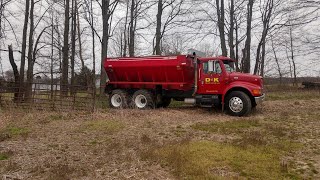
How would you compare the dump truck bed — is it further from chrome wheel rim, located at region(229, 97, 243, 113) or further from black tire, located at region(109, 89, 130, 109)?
chrome wheel rim, located at region(229, 97, 243, 113)

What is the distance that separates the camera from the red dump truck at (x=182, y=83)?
12641 millimetres

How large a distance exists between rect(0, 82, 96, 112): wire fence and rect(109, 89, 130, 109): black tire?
1.36 m

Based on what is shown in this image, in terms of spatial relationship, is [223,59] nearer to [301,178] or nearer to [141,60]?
[141,60]

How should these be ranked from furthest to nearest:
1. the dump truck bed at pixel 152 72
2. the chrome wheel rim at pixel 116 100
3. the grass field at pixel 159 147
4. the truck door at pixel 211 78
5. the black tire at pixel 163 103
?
the chrome wheel rim at pixel 116 100
the black tire at pixel 163 103
the dump truck bed at pixel 152 72
the truck door at pixel 211 78
the grass field at pixel 159 147

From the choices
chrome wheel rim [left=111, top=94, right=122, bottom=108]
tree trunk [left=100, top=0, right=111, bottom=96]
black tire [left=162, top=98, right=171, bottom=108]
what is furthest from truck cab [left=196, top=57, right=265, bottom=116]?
tree trunk [left=100, top=0, right=111, bottom=96]

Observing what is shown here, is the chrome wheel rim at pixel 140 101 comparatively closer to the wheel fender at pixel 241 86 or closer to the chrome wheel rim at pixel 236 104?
the wheel fender at pixel 241 86

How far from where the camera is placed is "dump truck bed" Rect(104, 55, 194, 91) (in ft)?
44.5

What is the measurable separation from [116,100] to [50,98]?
3.12m

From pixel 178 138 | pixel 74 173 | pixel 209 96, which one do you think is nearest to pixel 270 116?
pixel 209 96

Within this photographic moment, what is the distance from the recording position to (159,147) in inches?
287

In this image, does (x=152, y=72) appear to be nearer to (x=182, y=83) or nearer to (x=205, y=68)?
(x=182, y=83)

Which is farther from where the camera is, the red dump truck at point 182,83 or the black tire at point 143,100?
the black tire at point 143,100

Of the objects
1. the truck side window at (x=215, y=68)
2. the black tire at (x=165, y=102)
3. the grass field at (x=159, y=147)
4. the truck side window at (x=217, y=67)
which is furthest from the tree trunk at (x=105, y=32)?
the truck side window at (x=217, y=67)

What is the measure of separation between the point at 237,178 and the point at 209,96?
26.6ft
